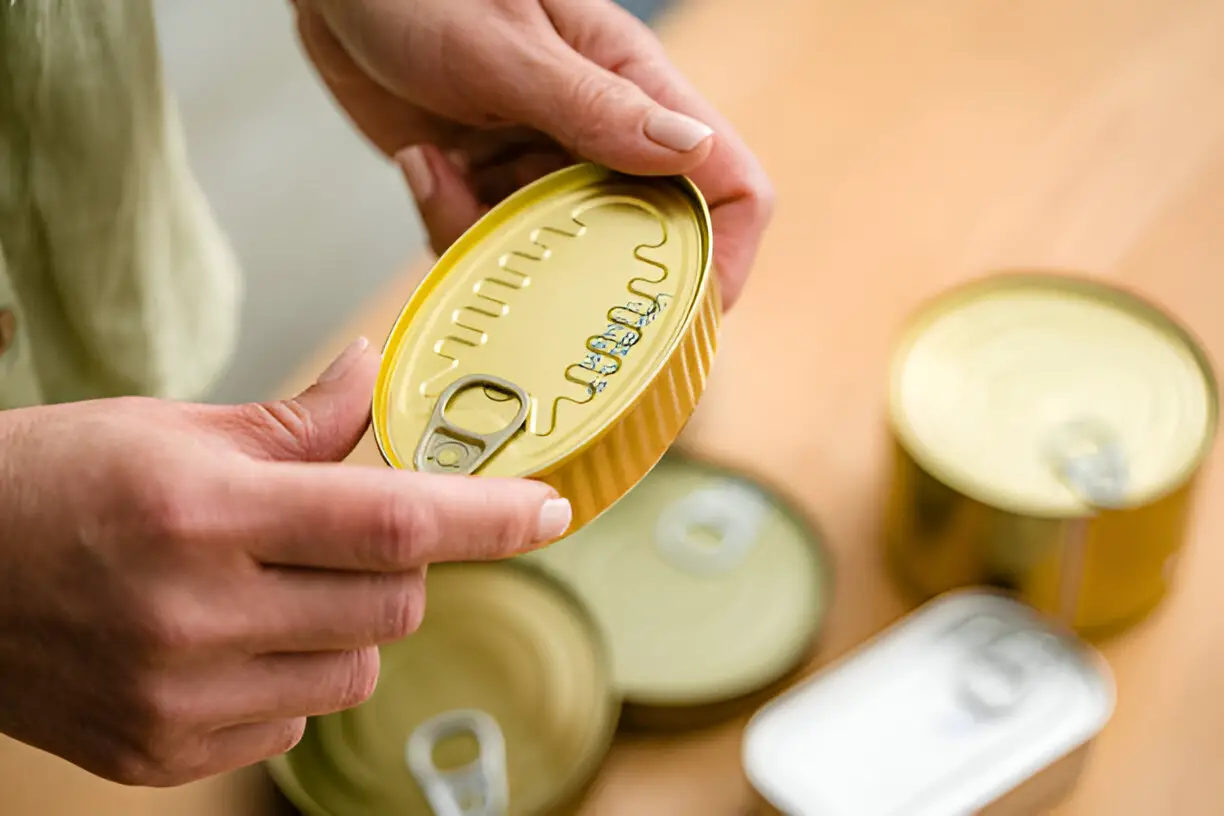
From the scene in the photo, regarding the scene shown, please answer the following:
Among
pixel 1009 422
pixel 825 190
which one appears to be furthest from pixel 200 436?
pixel 825 190

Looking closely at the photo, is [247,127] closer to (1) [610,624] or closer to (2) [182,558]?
(1) [610,624]

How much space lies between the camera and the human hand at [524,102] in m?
0.60

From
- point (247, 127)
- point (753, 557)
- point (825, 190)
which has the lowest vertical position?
point (247, 127)

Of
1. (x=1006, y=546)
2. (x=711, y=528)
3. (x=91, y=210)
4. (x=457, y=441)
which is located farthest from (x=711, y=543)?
(x=91, y=210)

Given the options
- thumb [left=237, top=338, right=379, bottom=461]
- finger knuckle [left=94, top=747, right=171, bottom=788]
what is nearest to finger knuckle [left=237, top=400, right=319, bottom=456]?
thumb [left=237, top=338, right=379, bottom=461]

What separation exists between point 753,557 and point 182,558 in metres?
0.35

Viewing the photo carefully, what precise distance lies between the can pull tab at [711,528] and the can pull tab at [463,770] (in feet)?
0.48

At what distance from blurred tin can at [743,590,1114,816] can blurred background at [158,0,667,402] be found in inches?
43.2

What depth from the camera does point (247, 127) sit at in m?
1.72

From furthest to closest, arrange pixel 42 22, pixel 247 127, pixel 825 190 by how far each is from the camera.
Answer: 1. pixel 247 127
2. pixel 825 190
3. pixel 42 22

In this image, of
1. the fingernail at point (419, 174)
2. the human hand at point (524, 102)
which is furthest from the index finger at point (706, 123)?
the fingernail at point (419, 174)

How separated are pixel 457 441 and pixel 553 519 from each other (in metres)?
0.05

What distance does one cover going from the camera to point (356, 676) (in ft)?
1.62

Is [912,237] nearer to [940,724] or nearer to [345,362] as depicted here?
[940,724]
